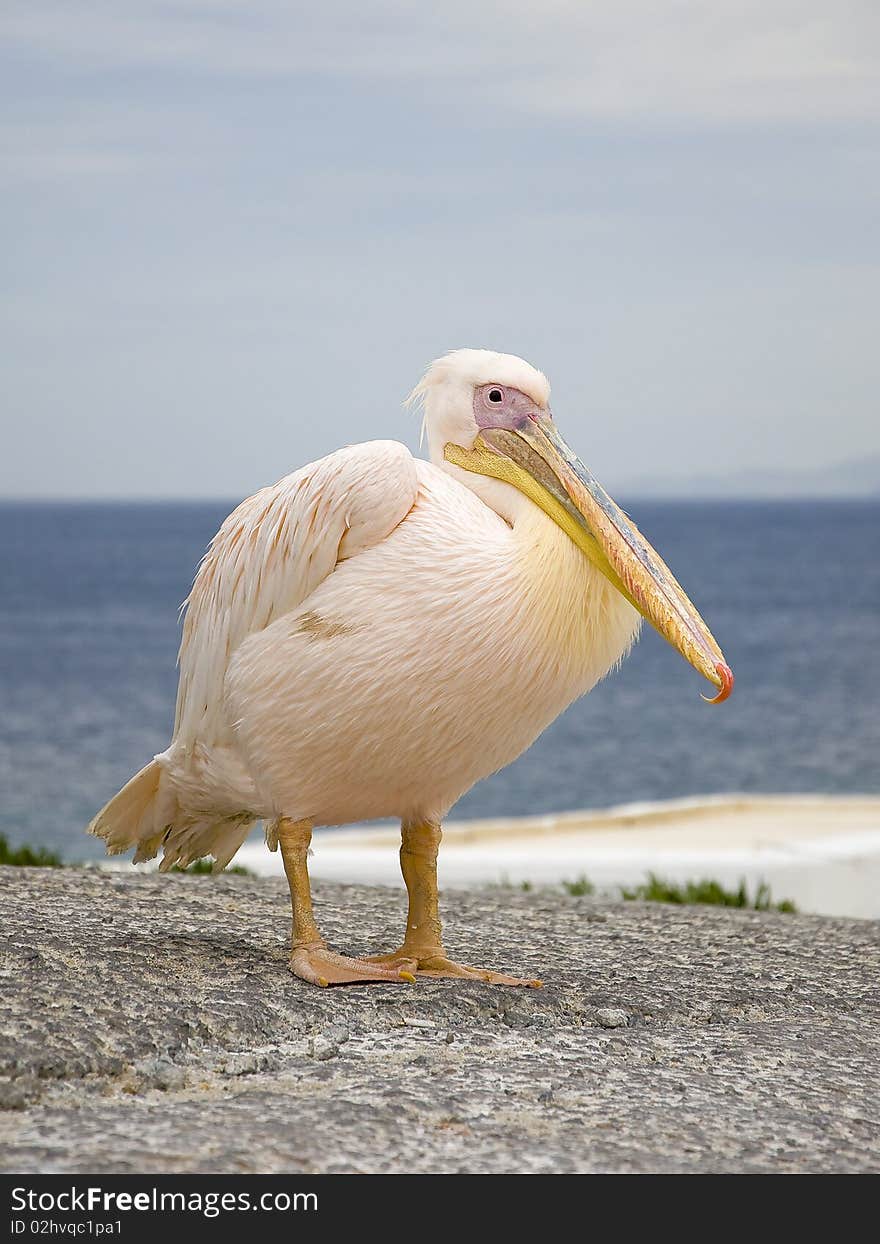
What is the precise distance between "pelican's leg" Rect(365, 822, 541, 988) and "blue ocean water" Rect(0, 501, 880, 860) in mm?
14817

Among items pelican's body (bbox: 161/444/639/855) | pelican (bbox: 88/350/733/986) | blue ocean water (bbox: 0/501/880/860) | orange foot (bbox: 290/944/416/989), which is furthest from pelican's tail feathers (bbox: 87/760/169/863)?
blue ocean water (bbox: 0/501/880/860)

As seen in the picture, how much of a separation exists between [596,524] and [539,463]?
0.26 metres

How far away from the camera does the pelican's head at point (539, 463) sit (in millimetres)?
3660

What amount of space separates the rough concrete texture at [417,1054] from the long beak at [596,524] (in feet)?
2.82

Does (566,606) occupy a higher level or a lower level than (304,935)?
higher

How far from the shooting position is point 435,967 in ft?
13.3

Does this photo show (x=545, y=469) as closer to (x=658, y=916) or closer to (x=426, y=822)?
(x=426, y=822)

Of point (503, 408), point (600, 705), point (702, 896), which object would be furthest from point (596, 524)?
point (600, 705)

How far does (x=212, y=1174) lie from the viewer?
2.57 meters

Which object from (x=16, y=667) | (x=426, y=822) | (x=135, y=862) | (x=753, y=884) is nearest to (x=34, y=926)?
(x=135, y=862)

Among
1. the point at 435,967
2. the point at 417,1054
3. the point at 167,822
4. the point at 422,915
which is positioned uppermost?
the point at 167,822

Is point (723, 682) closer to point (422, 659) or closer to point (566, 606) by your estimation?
point (566, 606)

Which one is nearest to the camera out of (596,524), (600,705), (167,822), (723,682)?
(723,682)

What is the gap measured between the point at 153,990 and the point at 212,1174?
3.33 ft
